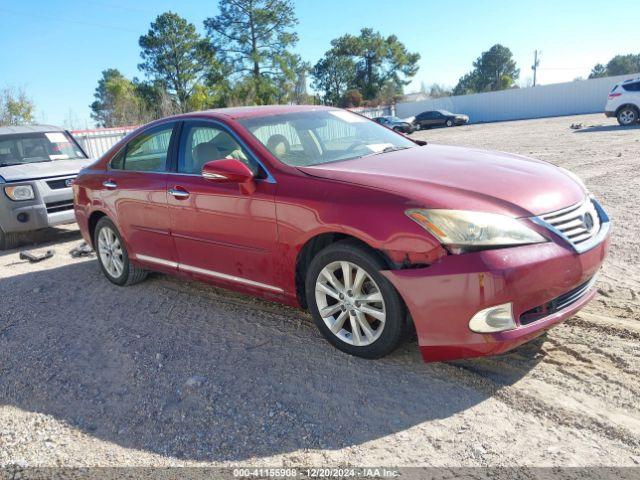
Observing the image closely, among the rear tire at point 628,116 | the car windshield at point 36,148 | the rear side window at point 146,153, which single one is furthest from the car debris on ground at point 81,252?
the rear tire at point 628,116

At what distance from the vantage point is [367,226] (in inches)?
126

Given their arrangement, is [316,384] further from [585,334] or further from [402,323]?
[585,334]

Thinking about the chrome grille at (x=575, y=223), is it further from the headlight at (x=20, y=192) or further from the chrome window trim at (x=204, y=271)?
the headlight at (x=20, y=192)

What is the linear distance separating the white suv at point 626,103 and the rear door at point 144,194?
2039 cm

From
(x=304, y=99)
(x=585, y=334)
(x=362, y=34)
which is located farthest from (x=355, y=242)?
(x=362, y=34)

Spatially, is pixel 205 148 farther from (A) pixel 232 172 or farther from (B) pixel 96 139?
(B) pixel 96 139

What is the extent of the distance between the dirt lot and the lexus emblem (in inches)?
29.7

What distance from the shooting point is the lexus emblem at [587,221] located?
3.29 meters

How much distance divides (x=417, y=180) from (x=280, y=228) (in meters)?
Result: 0.96

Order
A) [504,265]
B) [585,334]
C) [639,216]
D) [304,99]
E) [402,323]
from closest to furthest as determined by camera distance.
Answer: [504,265] → [402,323] → [585,334] → [639,216] → [304,99]

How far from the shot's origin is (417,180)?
3326 millimetres

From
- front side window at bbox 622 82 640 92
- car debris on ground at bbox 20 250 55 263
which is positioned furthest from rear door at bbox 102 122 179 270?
front side window at bbox 622 82 640 92

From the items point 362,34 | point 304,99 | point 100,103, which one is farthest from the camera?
point 100,103

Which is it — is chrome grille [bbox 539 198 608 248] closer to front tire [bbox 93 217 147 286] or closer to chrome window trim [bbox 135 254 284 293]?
chrome window trim [bbox 135 254 284 293]
